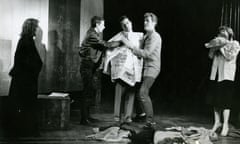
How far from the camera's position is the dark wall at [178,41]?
5.70 m

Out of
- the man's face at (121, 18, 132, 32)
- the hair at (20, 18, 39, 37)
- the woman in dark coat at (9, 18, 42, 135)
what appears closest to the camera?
the woman in dark coat at (9, 18, 42, 135)

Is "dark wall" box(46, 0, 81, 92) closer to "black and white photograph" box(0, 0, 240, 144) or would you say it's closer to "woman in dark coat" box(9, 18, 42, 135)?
"black and white photograph" box(0, 0, 240, 144)

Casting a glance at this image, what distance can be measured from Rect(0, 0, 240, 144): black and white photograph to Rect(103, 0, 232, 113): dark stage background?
0.02 m

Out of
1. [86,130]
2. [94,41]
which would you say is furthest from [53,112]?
[94,41]

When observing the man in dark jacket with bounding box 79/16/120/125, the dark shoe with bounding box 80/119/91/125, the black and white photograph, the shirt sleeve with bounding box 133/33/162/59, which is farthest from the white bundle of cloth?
the dark shoe with bounding box 80/119/91/125

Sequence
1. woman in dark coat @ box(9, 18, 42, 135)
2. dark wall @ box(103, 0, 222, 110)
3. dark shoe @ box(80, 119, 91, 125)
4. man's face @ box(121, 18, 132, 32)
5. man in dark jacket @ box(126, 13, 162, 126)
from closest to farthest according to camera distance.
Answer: woman in dark coat @ box(9, 18, 42, 135) < man in dark jacket @ box(126, 13, 162, 126) < man's face @ box(121, 18, 132, 32) < dark shoe @ box(80, 119, 91, 125) < dark wall @ box(103, 0, 222, 110)

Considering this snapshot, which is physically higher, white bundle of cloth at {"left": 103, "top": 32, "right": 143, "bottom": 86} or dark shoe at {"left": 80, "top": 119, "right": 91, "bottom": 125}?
white bundle of cloth at {"left": 103, "top": 32, "right": 143, "bottom": 86}

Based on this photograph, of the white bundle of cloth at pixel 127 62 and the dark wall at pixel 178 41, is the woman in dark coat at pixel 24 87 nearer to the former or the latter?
the white bundle of cloth at pixel 127 62

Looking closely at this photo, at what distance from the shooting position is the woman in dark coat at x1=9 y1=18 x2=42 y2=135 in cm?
430

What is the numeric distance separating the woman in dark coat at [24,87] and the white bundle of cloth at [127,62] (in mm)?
935

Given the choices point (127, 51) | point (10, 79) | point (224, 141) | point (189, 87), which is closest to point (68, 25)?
point (127, 51)

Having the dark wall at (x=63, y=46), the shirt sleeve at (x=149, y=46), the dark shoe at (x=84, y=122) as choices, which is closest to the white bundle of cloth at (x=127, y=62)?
the shirt sleeve at (x=149, y=46)

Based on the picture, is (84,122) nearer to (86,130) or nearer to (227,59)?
(86,130)

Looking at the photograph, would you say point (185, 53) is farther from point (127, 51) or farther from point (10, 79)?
point (10, 79)
